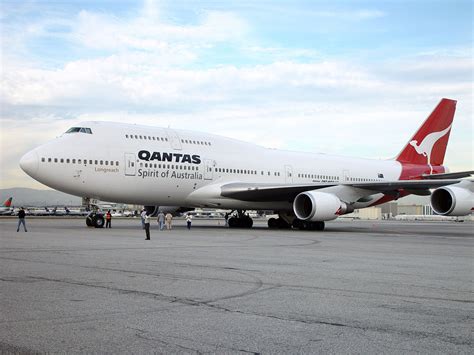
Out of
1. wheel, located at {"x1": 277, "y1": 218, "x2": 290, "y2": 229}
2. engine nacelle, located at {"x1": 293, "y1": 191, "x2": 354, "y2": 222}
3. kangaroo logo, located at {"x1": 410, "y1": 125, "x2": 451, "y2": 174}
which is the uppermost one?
kangaroo logo, located at {"x1": 410, "y1": 125, "x2": 451, "y2": 174}

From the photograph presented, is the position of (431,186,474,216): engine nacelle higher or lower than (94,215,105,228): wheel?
higher

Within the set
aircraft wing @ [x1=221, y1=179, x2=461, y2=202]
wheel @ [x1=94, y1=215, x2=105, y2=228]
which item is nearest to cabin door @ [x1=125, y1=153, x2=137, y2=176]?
wheel @ [x1=94, y1=215, x2=105, y2=228]

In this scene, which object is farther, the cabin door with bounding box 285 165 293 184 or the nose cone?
the cabin door with bounding box 285 165 293 184

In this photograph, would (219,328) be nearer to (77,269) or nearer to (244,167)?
(77,269)

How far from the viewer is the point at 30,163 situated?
22.7 meters

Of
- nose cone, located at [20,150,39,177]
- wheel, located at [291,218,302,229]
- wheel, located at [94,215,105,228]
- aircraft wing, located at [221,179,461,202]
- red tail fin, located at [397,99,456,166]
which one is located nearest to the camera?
nose cone, located at [20,150,39,177]

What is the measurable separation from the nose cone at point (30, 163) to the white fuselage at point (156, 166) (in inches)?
1.5

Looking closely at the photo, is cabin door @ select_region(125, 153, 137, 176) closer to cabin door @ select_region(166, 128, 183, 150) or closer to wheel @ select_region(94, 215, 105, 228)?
cabin door @ select_region(166, 128, 183, 150)

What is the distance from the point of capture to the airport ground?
4738mm

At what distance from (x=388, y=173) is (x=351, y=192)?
9072mm

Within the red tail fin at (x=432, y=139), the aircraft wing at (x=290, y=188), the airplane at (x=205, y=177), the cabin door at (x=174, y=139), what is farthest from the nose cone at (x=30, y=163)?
the red tail fin at (x=432, y=139)

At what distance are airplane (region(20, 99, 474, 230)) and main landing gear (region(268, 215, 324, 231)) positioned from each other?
0.05 m

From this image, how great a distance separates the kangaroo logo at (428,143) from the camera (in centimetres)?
3550

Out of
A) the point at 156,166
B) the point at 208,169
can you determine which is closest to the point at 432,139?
the point at 208,169
